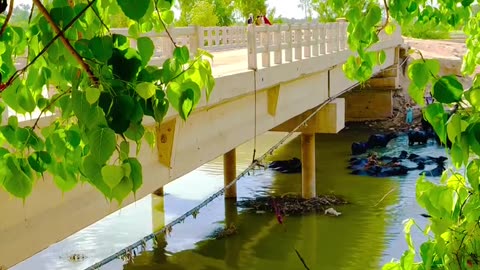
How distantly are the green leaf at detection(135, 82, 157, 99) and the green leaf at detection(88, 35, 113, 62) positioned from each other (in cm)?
11

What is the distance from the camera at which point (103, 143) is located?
1.62 metres

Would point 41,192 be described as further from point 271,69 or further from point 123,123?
point 271,69

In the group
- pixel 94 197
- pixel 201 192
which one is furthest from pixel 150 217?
pixel 94 197

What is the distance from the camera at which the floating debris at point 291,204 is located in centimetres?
1798

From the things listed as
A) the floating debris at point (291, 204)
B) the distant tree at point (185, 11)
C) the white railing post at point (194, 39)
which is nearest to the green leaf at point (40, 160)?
the white railing post at point (194, 39)

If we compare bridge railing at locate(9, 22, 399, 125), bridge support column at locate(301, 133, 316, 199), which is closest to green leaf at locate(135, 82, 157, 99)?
bridge railing at locate(9, 22, 399, 125)

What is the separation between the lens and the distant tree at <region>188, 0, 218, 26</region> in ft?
110

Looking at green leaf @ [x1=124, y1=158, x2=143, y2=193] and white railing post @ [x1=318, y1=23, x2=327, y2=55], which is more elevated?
green leaf @ [x1=124, y1=158, x2=143, y2=193]

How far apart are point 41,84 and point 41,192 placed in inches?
187

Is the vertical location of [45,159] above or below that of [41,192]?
above

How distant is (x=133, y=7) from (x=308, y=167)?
17.5 meters

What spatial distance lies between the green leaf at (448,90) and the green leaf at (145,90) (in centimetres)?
79

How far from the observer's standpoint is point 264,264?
46.7 feet

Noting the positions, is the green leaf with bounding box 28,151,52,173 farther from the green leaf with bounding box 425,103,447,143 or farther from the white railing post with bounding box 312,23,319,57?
the white railing post with bounding box 312,23,319,57
